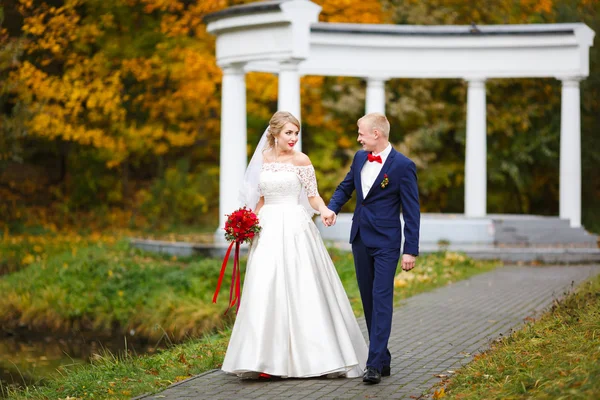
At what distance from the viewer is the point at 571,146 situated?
2409cm

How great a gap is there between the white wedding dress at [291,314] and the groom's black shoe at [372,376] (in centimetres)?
31

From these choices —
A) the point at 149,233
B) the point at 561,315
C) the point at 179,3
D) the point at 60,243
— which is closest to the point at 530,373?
the point at 561,315

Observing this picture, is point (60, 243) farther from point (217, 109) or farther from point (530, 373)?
point (530, 373)

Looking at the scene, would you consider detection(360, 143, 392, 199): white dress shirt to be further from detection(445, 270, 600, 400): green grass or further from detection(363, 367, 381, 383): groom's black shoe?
detection(445, 270, 600, 400): green grass

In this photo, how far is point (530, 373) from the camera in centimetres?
746

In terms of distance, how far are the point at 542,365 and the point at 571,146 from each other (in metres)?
17.3

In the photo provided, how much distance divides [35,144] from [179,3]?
6.06 meters

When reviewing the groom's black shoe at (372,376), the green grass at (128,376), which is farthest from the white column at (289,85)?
the groom's black shoe at (372,376)

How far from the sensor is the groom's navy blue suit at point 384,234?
8.43 meters

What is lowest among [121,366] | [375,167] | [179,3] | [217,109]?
[121,366]

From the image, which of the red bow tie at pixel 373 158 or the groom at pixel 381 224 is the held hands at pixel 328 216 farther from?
the red bow tie at pixel 373 158

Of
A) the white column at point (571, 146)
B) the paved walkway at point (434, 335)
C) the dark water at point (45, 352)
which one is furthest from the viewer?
the white column at point (571, 146)

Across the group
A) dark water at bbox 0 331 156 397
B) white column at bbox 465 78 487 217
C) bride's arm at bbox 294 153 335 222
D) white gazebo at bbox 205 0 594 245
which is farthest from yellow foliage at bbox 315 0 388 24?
bride's arm at bbox 294 153 335 222

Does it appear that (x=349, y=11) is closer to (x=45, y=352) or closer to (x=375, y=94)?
(x=375, y=94)
